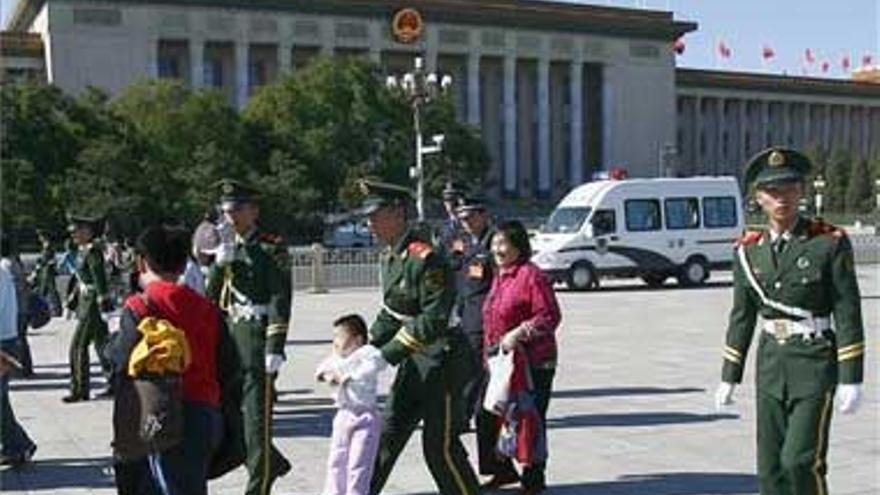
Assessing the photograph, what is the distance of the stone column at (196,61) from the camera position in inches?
3034

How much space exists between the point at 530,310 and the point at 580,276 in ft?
66.4

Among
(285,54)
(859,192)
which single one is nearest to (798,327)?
(285,54)

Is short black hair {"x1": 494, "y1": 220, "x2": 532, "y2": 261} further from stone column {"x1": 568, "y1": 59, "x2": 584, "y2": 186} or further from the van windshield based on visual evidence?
stone column {"x1": 568, "y1": 59, "x2": 584, "y2": 186}

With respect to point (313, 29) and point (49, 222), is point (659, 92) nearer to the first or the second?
point (313, 29)

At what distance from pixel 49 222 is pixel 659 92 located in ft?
184

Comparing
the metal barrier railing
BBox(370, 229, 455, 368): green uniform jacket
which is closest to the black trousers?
BBox(370, 229, 455, 368): green uniform jacket

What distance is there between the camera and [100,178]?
49375mm

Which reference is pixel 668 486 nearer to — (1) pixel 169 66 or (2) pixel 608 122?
(1) pixel 169 66

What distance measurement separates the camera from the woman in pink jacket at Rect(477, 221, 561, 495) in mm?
7094

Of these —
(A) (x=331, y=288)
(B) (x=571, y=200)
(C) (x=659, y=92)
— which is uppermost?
(C) (x=659, y=92)

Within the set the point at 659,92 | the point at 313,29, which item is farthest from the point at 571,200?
the point at 659,92

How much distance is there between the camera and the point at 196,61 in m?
77.5

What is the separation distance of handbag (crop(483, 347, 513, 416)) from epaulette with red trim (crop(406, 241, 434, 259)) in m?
1.31

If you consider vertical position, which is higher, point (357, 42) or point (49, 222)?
point (357, 42)
